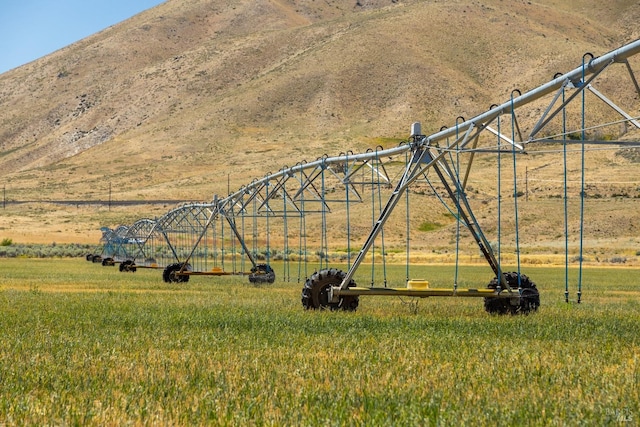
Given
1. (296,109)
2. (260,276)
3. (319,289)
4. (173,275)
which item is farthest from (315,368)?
(296,109)

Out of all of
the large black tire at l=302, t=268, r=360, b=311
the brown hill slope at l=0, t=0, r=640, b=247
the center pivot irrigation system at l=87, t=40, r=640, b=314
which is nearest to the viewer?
the center pivot irrigation system at l=87, t=40, r=640, b=314

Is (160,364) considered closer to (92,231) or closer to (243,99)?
(92,231)

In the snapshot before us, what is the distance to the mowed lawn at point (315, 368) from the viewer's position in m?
8.36

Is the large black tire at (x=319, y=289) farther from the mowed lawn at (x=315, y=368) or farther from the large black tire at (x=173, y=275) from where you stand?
the large black tire at (x=173, y=275)

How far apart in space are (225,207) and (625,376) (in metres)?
26.4

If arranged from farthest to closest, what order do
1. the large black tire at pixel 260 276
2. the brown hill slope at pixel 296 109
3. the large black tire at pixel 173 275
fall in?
the brown hill slope at pixel 296 109
the large black tire at pixel 173 275
the large black tire at pixel 260 276

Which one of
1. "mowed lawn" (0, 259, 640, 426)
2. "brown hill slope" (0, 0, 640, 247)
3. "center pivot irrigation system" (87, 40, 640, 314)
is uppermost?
"brown hill slope" (0, 0, 640, 247)

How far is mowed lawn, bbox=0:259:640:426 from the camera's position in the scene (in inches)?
329

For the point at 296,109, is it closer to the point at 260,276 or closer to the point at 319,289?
the point at 260,276

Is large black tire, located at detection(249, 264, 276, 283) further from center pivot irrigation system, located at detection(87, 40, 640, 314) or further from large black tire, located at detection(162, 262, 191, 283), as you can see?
large black tire, located at detection(162, 262, 191, 283)

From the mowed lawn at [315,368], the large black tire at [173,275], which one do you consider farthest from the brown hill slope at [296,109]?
the mowed lawn at [315,368]

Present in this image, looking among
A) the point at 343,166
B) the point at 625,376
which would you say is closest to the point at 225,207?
the point at 343,166

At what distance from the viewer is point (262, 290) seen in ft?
94.5

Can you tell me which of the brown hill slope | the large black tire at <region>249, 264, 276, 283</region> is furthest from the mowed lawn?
the brown hill slope
